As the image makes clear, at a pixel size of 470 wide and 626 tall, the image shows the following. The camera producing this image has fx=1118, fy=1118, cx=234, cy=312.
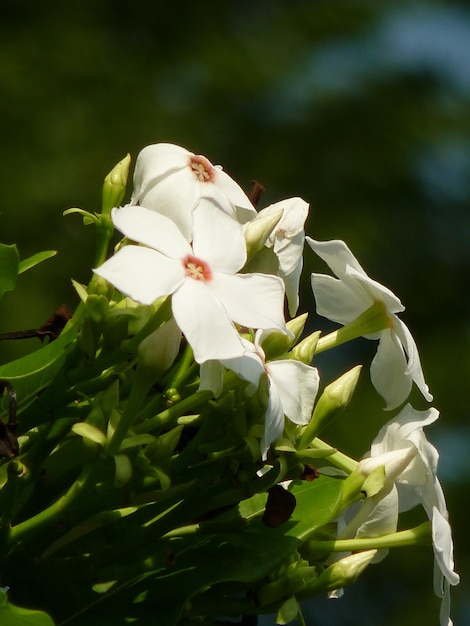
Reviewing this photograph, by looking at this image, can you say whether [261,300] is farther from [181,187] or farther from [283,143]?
[283,143]

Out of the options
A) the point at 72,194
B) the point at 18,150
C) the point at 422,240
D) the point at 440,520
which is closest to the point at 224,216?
the point at 440,520

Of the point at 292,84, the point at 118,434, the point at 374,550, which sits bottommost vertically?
the point at 292,84

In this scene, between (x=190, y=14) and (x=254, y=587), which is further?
(x=190, y=14)

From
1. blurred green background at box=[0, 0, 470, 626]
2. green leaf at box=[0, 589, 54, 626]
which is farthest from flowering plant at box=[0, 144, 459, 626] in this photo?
blurred green background at box=[0, 0, 470, 626]

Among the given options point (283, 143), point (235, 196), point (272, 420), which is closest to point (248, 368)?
point (272, 420)

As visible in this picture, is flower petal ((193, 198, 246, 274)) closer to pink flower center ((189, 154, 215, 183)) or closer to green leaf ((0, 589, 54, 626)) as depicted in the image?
pink flower center ((189, 154, 215, 183))

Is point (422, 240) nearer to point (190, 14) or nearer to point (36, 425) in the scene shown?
point (190, 14)
